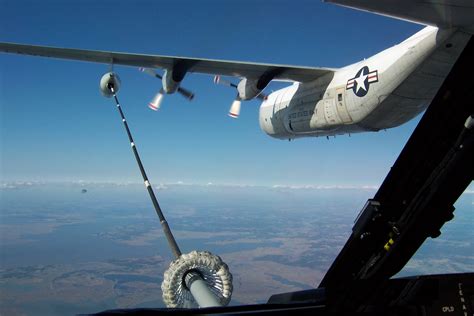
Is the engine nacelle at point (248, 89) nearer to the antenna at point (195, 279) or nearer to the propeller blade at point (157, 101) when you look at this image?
the propeller blade at point (157, 101)

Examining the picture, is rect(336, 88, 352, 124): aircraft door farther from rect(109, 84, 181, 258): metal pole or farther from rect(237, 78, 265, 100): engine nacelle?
rect(109, 84, 181, 258): metal pole

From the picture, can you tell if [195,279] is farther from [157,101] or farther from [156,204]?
[157,101]

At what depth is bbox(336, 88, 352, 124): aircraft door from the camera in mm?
10312

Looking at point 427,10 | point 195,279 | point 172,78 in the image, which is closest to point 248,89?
point 172,78

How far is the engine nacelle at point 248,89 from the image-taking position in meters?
12.4

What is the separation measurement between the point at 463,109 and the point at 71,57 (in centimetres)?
1161

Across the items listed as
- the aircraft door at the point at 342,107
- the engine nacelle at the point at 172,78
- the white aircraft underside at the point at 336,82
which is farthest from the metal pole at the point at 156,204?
the aircraft door at the point at 342,107

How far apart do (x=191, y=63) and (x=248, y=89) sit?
2.31 metres

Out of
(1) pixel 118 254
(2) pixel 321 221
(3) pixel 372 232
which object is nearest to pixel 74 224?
(1) pixel 118 254

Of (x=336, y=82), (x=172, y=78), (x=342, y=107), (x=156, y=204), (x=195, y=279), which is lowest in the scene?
(x=195, y=279)

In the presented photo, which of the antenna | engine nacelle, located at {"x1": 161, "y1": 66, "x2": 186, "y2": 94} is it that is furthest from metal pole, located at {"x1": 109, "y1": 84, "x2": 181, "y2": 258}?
engine nacelle, located at {"x1": 161, "y1": 66, "x2": 186, "y2": 94}

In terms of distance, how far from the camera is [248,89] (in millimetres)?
12555

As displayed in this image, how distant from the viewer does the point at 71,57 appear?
11.3 meters

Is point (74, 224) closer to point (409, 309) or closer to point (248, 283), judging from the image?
point (248, 283)
